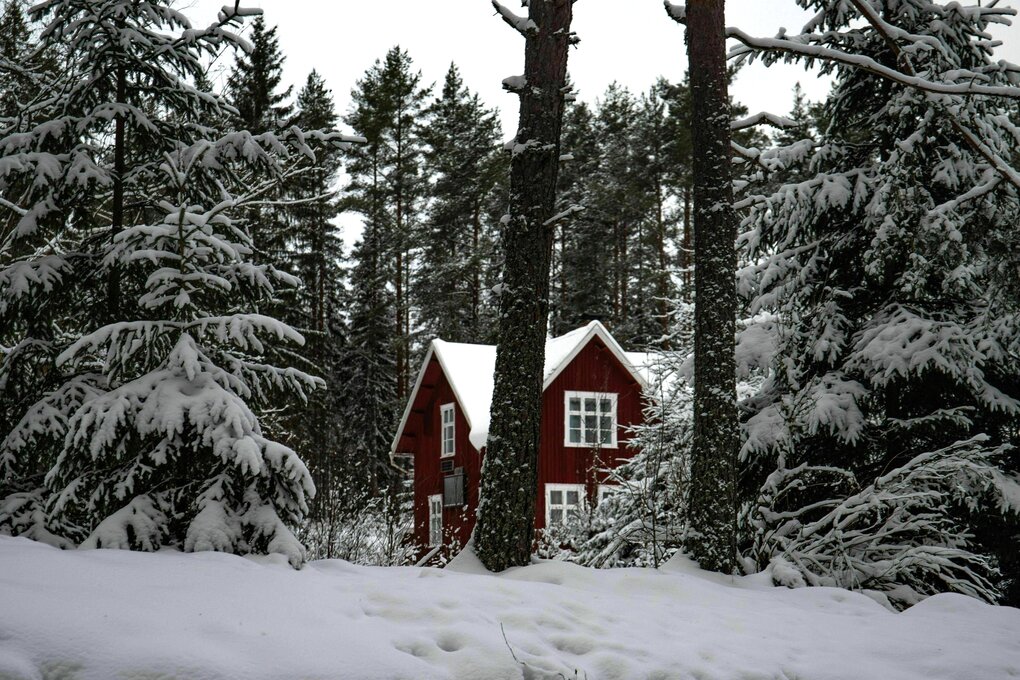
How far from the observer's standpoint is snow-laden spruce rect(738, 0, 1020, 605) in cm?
936

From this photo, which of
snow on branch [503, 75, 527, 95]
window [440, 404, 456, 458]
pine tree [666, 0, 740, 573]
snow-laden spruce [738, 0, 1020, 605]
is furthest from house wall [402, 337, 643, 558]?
snow on branch [503, 75, 527, 95]

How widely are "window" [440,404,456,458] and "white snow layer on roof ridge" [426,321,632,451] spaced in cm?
143

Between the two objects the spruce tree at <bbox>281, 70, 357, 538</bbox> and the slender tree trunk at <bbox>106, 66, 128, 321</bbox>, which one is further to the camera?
the spruce tree at <bbox>281, 70, 357, 538</bbox>

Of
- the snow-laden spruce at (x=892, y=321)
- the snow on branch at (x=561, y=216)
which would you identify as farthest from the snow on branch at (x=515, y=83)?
the snow-laden spruce at (x=892, y=321)

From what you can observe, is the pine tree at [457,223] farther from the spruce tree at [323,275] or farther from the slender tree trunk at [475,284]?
the spruce tree at [323,275]

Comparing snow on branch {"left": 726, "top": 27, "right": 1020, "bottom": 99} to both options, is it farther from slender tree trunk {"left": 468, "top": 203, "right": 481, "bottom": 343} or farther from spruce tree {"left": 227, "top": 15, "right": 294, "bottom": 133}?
slender tree trunk {"left": 468, "top": 203, "right": 481, "bottom": 343}

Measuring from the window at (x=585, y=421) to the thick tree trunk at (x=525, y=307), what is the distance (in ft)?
54.8

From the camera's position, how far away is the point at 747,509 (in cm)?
1032

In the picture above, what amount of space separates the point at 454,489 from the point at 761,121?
17240mm

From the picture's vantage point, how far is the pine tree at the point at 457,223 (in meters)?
32.8

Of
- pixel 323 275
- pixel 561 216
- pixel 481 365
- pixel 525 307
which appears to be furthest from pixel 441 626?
pixel 323 275

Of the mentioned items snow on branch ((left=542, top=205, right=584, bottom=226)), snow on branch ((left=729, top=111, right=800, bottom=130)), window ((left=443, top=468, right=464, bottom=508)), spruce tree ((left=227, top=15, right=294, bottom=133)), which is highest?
spruce tree ((left=227, top=15, right=294, bottom=133))

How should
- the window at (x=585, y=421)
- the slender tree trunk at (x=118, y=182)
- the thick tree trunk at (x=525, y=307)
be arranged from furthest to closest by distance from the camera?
the window at (x=585, y=421)
the slender tree trunk at (x=118, y=182)
the thick tree trunk at (x=525, y=307)

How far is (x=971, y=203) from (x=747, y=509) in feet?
14.2
